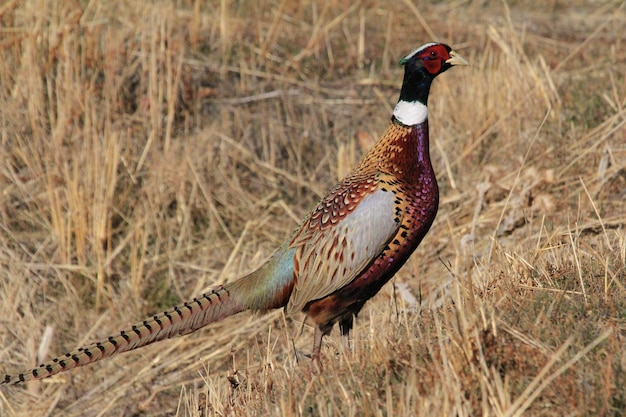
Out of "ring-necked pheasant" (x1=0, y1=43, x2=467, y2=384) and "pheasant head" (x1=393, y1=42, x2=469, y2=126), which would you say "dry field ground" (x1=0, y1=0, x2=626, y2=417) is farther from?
"pheasant head" (x1=393, y1=42, x2=469, y2=126)

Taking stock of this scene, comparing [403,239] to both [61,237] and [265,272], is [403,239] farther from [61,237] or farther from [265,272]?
[61,237]

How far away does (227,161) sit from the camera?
720 cm

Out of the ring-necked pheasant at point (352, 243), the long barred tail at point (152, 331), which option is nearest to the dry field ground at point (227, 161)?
the ring-necked pheasant at point (352, 243)

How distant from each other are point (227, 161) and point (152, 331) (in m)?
3.24

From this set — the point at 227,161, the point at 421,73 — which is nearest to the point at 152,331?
the point at 421,73

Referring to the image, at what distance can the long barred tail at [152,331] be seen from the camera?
3877 millimetres

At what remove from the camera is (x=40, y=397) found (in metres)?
5.62

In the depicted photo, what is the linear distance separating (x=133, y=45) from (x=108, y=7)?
0.54 m

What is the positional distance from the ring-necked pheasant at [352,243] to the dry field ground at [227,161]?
0.81ft

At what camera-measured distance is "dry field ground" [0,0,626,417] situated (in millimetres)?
5691

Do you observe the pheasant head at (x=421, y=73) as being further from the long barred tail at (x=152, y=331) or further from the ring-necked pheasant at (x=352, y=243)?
the long barred tail at (x=152, y=331)

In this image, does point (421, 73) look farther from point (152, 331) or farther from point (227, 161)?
point (227, 161)

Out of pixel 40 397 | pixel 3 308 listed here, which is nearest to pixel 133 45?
pixel 3 308

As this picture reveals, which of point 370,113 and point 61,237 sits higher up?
point 370,113
